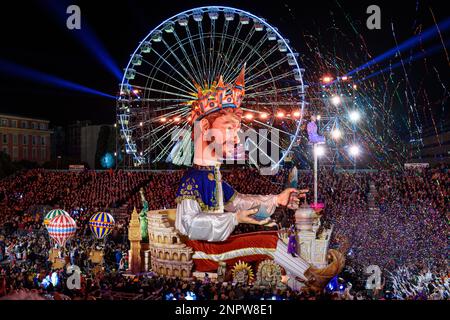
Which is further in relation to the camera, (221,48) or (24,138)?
(24,138)

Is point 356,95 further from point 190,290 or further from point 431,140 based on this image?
point 431,140

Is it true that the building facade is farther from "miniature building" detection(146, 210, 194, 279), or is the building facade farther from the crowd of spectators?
"miniature building" detection(146, 210, 194, 279)

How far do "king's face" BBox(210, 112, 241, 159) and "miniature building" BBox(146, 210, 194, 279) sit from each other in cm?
171

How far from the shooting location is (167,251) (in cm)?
871

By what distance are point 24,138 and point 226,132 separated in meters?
49.1

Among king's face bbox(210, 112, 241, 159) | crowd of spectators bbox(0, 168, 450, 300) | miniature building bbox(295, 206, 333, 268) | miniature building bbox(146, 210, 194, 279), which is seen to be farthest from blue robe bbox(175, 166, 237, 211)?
miniature building bbox(295, 206, 333, 268)

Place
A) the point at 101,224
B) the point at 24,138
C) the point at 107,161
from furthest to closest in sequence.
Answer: the point at 24,138 → the point at 107,161 → the point at 101,224

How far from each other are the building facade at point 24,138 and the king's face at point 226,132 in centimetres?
4683

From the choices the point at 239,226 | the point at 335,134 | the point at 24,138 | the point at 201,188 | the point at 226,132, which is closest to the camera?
the point at 201,188

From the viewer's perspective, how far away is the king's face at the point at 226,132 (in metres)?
8.79

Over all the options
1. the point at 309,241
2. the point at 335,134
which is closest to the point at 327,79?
the point at 335,134

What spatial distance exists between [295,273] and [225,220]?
1.50 metres

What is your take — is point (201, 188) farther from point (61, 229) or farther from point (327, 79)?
point (327, 79)

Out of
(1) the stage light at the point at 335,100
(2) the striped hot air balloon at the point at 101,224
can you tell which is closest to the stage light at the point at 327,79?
(1) the stage light at the point at 335,100
